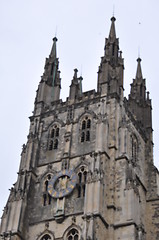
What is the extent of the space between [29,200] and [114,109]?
996 cm

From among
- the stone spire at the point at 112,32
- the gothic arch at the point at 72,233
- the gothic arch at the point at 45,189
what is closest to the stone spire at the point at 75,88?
the stone spire at the point at 112,32

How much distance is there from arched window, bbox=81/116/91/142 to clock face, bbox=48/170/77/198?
350 centimetres

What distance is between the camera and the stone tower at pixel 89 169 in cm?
4091

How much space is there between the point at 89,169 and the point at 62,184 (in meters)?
2.34

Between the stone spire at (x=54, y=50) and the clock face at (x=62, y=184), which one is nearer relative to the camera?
the clock face at (x=62, y=184)

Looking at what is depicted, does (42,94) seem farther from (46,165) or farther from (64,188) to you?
(64,188)

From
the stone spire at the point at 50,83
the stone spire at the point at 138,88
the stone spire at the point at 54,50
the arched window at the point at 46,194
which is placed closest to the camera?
the arched window at the point at 46,194

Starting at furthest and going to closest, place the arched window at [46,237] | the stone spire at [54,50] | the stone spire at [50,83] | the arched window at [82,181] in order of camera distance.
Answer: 1. the stone spire at [54,50]
2. the stone spire at [50,83]
3. the arched window at [82,181]
4. the arched window at [46,237]

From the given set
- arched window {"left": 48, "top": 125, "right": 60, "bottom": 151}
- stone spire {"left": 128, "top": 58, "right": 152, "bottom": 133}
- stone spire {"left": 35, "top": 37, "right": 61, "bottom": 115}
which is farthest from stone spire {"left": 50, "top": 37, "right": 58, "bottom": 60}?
arched window {"left": 48, "top": 125, "right": 60, "bottom": 151}

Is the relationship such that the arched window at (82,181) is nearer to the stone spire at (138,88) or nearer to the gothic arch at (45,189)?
the gothic arch at (45,189)

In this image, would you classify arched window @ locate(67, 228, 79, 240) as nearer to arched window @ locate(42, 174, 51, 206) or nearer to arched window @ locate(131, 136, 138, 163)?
arched window @ locate(42, 174, 51, 206)

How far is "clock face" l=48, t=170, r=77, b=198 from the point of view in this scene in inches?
1697

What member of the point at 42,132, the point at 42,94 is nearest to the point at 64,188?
the point at 42,132

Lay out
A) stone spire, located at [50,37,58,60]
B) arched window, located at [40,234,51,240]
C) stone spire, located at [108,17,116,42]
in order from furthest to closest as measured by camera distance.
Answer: stone spire, located at [50,37,58,60], stone spire, located at [108,17,116,42], arched window, located at [40,234,51,240]
